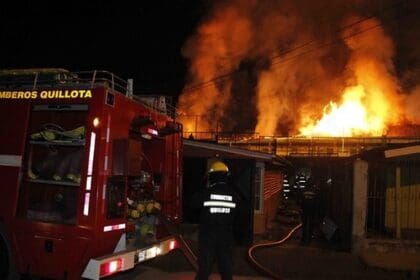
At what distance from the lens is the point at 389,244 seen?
40.7 ft

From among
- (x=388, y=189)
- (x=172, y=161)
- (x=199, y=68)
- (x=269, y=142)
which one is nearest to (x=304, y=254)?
(x=388, y=189)

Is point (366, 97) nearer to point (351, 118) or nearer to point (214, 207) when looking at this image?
point (351, 118)

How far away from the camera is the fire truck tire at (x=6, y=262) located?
679 centimetres

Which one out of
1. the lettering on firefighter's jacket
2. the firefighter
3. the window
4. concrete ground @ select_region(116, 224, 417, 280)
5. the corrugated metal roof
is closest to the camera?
the lettering on firefighter's jacket

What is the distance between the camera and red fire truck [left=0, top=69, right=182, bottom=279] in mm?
6320

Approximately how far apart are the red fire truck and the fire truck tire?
0.01 metres

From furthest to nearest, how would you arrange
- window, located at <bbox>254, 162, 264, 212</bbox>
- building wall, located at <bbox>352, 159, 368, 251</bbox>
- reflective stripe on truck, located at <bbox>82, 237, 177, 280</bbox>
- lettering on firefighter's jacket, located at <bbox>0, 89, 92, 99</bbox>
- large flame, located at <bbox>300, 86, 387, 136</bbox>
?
1. large flame, located at <bbox>300, 86, 387, 136</bbox>
2. window, located at <bbox>254, 162, 264, 212</bbox>
3. building wall, located at <bbox>352, 159, 368, 251</bbox>
4. lettering on firefighter's jacket, located at <bbox>0, 89, 92, 99</bbox>
5. reflective stripe on truck, located at <bbox>82, 237, 177, 280</bbox>

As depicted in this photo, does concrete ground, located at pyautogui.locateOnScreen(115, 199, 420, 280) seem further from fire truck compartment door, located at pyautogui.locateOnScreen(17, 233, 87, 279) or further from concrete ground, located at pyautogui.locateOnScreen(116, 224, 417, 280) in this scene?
fire truck compartment door, located at pyautogui.locateOnScreen(17, 233, 87, 279)

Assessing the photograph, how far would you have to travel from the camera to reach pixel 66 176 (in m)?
6.64

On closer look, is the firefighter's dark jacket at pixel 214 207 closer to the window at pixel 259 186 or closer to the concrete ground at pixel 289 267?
the concrete ground at pixel 289 267

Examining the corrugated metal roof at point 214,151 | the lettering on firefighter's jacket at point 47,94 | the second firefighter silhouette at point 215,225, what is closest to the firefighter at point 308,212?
the corrugated metal roof at point 214,151

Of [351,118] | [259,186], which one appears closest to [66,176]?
A: [259,186]

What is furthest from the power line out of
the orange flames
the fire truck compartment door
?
the fire truck compartment door

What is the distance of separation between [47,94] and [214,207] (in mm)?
2546
